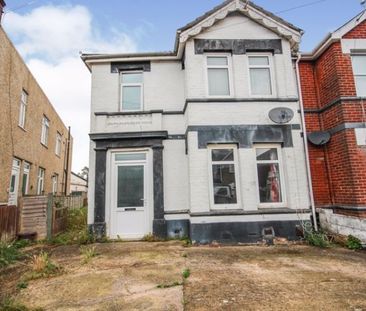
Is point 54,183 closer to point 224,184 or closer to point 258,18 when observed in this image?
point 224,184

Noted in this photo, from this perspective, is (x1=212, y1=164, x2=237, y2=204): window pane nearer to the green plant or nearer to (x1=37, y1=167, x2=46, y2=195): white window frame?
the green plant

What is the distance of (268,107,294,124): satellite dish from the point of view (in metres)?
8.05

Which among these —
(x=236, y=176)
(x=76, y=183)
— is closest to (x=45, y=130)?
(x=236, y=176)

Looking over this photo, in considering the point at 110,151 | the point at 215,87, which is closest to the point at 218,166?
Answer: the point at 215,87

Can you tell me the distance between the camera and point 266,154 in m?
8.21

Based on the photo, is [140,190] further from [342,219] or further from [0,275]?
[342,219]

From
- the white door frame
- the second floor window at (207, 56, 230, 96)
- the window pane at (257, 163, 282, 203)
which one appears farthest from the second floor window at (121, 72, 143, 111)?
the window pane at (257, 163, 282, 203)

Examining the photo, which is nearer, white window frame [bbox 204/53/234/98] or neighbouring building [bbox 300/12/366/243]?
neighbouring building [bbox 300/12/366/243]

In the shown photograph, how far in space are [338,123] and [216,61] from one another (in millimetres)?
4424

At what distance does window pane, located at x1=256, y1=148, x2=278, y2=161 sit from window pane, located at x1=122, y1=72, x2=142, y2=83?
16.4 ft

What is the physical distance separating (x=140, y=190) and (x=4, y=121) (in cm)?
589

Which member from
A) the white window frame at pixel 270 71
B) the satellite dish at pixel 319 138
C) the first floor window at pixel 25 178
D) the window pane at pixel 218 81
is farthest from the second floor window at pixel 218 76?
the first floor window at pixel 25 178

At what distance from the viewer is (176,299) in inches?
148

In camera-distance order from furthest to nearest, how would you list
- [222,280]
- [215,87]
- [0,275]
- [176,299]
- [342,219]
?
[215,87] → [342,219] → [0,275] → [222,280] → [176,299]
